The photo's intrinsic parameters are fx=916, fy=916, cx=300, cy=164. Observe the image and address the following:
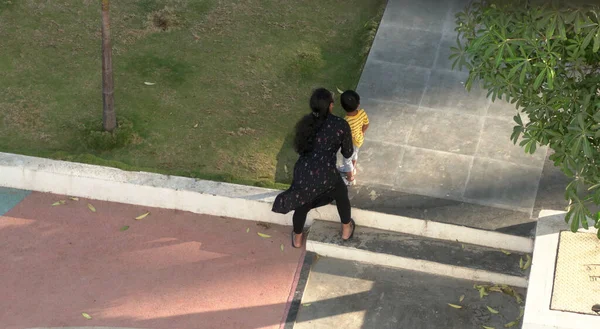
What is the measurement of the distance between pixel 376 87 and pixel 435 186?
5.90ft

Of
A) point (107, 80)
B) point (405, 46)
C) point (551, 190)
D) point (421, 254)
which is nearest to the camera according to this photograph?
point (421, 254)

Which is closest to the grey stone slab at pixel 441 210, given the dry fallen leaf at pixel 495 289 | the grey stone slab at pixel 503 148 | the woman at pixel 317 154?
the dry fallen leaf at pixel 495 289

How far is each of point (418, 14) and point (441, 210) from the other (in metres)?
3.72

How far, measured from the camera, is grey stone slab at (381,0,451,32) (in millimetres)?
11366

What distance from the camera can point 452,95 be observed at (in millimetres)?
10211

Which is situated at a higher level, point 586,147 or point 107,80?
point 586,147

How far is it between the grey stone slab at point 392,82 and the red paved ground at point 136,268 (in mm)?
2338

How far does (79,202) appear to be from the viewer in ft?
29.3

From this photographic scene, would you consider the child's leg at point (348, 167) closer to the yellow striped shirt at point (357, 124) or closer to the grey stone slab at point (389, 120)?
the yellow striped shirt at point (357, 124)

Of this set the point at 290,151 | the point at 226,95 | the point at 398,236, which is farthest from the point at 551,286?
the point at 226,95

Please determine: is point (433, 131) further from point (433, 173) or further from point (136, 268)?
point (136, 268)

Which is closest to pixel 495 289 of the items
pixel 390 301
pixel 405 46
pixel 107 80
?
pixel 390 301

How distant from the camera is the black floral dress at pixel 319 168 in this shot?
793 centimetres

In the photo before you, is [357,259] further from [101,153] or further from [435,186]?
[101,153]
